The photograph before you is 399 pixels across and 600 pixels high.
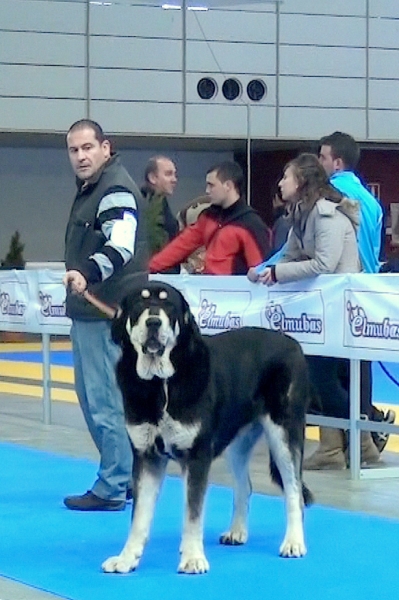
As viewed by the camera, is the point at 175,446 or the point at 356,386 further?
the point at 356,386

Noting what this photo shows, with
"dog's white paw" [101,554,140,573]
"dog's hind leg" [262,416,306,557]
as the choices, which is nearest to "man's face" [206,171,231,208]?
"dog's hind leg" [262,416,306,557]

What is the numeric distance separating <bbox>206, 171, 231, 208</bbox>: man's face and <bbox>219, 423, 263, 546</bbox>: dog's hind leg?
325 cm

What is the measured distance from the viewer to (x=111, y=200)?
7.46 meters

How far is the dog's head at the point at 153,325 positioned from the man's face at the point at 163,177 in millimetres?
5194

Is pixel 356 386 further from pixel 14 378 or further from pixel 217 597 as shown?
pixel 14 378

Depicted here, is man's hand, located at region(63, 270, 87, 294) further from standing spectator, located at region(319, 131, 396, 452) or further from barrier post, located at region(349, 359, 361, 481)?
standing spectator, located at region(319, 131, 396, 452)

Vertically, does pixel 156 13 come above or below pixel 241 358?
above

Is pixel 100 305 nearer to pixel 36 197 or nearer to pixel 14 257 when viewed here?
pixel 14 257

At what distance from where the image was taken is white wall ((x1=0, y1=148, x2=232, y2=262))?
30609mm

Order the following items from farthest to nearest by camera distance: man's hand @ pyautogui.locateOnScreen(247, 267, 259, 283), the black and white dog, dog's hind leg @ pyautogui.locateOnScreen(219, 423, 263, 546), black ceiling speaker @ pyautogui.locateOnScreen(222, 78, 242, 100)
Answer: black ceiling speaker @ pyautogui.locateOnScreen(222, 78, 242, 100)
man's hand @ pyautogui.locateOnScreen(247, 267, 259, 283)
dog's hind leg @ pyautogui.locateOnScreen(219, 423, 263, 546)
the black and white dog

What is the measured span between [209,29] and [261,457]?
786 inches

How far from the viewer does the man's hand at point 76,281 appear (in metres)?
6.91

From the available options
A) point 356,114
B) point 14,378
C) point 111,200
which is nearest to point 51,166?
point 356,114

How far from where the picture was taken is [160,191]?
1134 centimetres
